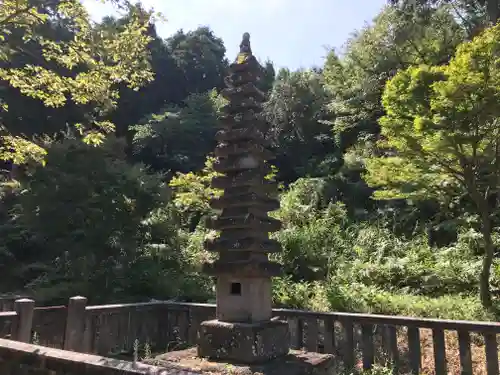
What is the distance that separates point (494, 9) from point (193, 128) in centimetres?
1622

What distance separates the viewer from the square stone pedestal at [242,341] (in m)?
5.45

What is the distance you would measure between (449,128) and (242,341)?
6512 millimetres

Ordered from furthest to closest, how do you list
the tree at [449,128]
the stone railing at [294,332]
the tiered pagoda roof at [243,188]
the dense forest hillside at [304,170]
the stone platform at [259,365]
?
the tree at [449,128], the dense forest hillside at [304,170], the stone railing at [294,332], the tiered pagoda roof at [243,188], the stone platform at [259,365]

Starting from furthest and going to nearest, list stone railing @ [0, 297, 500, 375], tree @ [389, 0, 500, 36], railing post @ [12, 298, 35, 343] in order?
tree @ [389, 0, 500, 36]
railing post @ [12, 298, 35, 343]
stone railing @ [0, 297, 500, 375]

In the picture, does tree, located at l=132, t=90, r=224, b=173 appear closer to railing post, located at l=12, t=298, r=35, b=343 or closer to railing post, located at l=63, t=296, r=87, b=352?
railing post, located at l=63, t=296, r=87, b=352

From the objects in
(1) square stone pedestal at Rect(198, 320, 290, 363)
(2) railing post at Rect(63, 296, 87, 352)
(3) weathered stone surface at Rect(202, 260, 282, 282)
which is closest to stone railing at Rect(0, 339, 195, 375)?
(1) square stone pedestal at Rect(198, 320, 290, 363)

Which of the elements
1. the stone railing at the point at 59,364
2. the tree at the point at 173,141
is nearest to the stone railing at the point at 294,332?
the stone railing at the point at 59,364

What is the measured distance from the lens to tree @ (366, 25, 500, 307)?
8.99 meters

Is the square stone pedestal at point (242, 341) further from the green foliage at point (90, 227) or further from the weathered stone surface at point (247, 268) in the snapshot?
the green foliage at point (90, 227)

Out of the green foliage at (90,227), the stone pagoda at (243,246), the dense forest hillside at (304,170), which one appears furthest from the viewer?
the green foliage at (90,227)

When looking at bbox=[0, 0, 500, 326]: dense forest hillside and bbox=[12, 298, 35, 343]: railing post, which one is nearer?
bbox=[12, 298, 35, 343]: railing post

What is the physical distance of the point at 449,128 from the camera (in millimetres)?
9234

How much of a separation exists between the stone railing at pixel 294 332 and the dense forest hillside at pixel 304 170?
2.48 metres

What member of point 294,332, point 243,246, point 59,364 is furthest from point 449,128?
point 59,364
